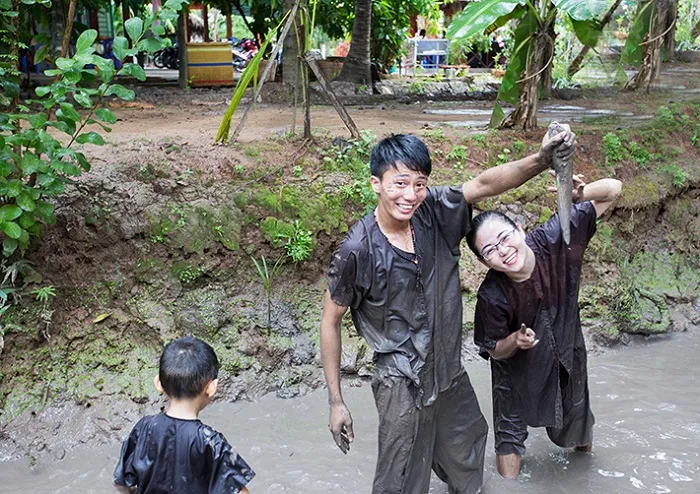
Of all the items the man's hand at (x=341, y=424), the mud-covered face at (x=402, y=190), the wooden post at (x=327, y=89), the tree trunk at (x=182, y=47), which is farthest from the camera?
the tree trunk at (x=182, y=47)

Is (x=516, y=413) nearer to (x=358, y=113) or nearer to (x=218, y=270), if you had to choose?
(x=218, y=270)

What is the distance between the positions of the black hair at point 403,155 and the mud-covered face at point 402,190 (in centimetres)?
2

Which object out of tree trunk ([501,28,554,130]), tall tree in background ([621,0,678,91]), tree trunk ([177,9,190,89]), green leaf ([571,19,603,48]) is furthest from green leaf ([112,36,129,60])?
tree trunk ([177,9,190,89])

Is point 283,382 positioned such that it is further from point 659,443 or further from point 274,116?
point 274,116

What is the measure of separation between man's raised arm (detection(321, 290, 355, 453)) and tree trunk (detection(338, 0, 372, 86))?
8.64 m

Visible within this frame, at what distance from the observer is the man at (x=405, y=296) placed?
3051 mm

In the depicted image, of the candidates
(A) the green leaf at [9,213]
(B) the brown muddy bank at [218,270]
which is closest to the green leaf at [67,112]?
(A) the green leaf at [9,213]

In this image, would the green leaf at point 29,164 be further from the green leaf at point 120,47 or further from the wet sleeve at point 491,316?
the wet sleeve at point 491,316

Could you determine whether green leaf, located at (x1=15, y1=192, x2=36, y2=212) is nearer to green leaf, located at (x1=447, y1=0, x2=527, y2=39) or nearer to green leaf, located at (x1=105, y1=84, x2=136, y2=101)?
green leaf, located at (x1=105, y1=84, x2=136, y2=101)

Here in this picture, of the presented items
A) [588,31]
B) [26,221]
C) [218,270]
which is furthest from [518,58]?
[26,221]

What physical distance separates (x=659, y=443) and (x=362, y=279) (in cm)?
250

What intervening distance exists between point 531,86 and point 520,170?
4603 mm

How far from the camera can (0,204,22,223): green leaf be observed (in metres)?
4.57

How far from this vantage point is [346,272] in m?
3.07
